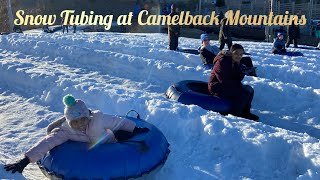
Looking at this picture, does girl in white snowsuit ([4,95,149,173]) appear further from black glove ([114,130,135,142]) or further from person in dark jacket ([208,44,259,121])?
person in dark jacket ([208,44,259,121])

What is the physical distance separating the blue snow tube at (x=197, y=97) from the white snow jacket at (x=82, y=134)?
2550 mm

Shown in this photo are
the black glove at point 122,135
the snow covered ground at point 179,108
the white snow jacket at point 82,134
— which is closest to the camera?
the white snow jacket at point 82,134

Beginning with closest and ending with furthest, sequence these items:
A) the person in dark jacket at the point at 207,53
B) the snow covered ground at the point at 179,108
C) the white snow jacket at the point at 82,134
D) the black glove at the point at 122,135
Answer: the white snow jacket at the point at 82,134 → the black glove at the point at 122,135 → the snow covered ground at the point at 179,108 → the person in dark jacket at the point at 207,53

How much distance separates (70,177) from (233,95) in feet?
11.3

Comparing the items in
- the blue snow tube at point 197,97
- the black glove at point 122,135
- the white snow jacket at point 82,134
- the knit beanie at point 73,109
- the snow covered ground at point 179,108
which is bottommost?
the snow covered ground at point 179,108

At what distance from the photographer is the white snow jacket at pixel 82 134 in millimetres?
3984

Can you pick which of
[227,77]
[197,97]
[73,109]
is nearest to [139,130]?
[73,109]

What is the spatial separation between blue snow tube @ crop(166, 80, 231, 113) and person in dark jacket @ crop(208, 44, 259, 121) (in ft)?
0.40

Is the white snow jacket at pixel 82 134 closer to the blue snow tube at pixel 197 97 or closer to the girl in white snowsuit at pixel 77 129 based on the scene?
the girl in white snowsuit at pixel 77 129

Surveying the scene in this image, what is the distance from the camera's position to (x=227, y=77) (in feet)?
21.1

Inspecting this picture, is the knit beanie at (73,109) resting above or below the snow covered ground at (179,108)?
above

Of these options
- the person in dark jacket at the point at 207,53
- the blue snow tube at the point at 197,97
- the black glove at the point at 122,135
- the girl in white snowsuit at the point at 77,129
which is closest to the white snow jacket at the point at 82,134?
the girl in white snowsuit at the point at 77,129

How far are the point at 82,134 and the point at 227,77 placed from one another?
3.08 metres

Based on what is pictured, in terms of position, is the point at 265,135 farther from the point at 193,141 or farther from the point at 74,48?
the point at 74,48
